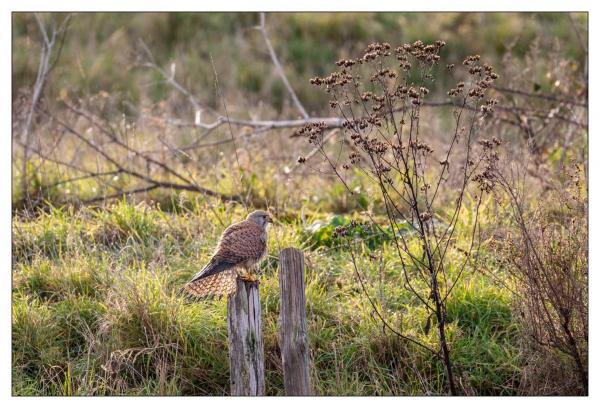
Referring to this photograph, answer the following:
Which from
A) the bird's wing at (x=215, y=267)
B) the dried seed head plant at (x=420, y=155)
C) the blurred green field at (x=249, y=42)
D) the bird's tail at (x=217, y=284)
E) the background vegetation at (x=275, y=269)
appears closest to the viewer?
the dried seed head plant at (x=420, y=155)

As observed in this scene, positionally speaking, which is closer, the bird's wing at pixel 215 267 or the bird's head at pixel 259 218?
the bird's wing at pixel 215 267

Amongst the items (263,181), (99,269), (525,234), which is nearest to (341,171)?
(263,181)

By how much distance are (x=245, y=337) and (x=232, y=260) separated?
43 cm

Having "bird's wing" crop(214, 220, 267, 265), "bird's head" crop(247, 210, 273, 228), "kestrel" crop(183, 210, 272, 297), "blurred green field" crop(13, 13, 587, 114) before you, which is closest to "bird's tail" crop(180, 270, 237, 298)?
"kestrel" crop(183, 210, 272, 297)

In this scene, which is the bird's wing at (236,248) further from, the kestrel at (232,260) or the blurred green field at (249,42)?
the blurred green field at (249,42)

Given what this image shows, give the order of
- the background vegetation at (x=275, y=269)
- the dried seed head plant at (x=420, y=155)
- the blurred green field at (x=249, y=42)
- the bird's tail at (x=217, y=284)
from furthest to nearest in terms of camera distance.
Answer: the blurred green field at (x=249, y=42) < the background vegetation at (x=275, y=269) < the bird's tail at (x=217, y=284) < the dried seed head plant at (x=420, y=155)

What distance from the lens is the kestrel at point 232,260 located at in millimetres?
4633

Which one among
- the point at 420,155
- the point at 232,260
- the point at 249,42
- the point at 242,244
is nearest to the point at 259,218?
the point at 242,244

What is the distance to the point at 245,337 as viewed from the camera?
4.49 metres

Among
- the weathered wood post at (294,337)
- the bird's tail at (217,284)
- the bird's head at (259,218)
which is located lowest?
the weathered wood post at (294,337)

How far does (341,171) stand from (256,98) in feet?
13.1

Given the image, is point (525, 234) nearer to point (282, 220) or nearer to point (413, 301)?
point (413, 301)

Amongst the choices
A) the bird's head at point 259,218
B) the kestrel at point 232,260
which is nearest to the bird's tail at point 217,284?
the kestrel at point 232,260

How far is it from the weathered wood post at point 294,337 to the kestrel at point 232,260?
0.23 metres
